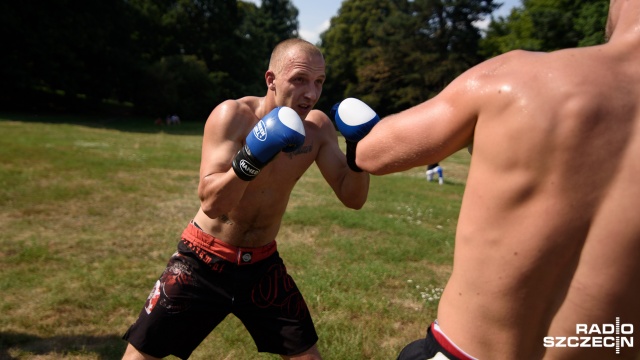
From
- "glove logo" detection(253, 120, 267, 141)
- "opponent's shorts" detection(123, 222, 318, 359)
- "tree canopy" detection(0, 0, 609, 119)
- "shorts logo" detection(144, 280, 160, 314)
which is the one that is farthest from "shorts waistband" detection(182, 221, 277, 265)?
"tree canopy" detection(0, 0, 609, 119)

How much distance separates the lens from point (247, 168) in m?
2.22

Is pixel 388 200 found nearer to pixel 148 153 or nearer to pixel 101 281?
pixel 101 281

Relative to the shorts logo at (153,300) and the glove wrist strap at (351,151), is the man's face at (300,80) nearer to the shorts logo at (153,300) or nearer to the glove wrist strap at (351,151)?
the glove wrist strap at (351,151)

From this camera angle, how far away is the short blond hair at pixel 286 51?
2.66 m

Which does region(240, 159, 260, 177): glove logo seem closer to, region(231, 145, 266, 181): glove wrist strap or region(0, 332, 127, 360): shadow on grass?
region(231, 145, 266, 181): glove wrist strap

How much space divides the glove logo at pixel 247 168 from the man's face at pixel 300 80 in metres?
0.55

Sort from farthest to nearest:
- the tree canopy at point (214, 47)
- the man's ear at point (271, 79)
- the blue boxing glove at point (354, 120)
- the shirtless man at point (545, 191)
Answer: the tree canopy at point (214, 47), the man's ear at point (271, 79), the blue boxing glove at point (354, 120), the shirtless man at point (545, 191)

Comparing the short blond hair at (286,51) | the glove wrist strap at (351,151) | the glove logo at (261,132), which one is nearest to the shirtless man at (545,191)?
the glove wrist strap at (351,151)

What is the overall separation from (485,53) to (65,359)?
35.6 metres

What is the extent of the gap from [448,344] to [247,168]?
3.69 feet

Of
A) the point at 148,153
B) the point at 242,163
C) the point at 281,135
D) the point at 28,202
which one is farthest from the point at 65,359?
the point at 148,153

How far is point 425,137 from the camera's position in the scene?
1.49m

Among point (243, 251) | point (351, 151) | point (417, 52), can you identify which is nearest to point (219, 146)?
point (243, 251)

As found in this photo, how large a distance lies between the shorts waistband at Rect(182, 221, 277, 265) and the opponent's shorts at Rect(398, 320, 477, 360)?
1160 mm
